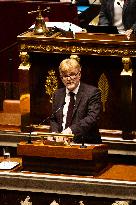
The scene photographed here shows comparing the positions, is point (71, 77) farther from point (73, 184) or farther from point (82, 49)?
point (82, 49)

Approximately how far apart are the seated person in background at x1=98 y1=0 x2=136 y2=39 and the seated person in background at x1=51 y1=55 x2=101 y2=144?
138 centimetres

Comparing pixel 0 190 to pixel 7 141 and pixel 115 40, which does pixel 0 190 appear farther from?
pixel 115 40

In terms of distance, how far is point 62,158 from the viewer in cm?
617

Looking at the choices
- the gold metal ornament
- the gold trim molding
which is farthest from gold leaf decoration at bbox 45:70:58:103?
the gold metal ornament

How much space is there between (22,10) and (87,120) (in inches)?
138

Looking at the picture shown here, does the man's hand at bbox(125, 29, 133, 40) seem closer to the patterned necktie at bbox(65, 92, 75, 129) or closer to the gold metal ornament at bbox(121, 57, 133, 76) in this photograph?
the gold metal ornament at bbox(121, 57, 133, 76)

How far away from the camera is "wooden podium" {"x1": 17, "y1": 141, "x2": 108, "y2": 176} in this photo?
20.0ft

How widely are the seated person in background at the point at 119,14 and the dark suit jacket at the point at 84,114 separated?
138 centimetres

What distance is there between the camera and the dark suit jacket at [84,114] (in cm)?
634

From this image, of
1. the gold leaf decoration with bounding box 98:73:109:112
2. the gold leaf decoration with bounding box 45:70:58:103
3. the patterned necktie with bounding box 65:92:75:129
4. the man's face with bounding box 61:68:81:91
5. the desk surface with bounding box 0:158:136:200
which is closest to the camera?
the desk surface with bounding box 0:158:136:200

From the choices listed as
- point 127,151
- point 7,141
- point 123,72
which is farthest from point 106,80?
point 7,141

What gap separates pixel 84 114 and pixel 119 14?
68.0 inches

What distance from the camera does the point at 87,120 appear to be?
6.32 meters

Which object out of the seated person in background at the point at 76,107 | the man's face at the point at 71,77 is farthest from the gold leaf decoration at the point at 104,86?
the man's face at the point at 71,77
